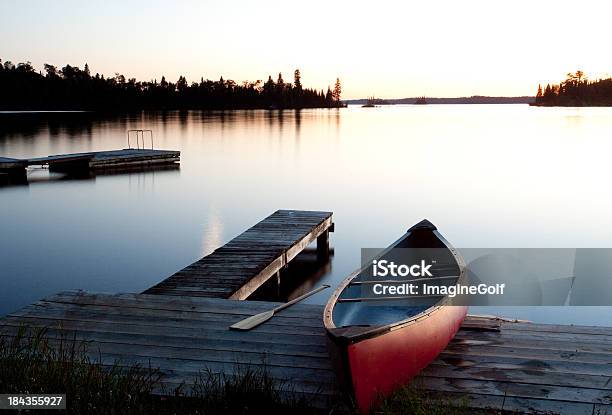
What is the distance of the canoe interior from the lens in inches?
248

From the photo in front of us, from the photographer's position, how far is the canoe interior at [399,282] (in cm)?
629

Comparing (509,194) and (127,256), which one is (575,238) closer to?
(509,194)

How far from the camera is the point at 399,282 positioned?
714 cm

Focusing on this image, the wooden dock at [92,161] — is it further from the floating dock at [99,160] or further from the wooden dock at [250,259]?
the wooden dock at [250,259]

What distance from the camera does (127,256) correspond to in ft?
46.5

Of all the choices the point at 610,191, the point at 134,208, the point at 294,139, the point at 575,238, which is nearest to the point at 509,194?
the point at 610,191

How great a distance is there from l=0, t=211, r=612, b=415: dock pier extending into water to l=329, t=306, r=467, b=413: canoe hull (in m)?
0.19

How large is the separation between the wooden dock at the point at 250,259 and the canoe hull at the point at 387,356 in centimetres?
344

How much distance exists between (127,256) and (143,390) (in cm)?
1000

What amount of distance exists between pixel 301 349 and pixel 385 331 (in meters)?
1.23

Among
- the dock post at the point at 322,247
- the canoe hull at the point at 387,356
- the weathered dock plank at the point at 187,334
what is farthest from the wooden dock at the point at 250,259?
the canoe hull at the point at 387,356

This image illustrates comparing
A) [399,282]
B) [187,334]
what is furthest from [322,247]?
[187,334]

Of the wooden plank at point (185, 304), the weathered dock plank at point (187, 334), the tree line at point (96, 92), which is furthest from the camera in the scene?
the tree line at point (96, 92)

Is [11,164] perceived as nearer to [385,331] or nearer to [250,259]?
[250,259]
